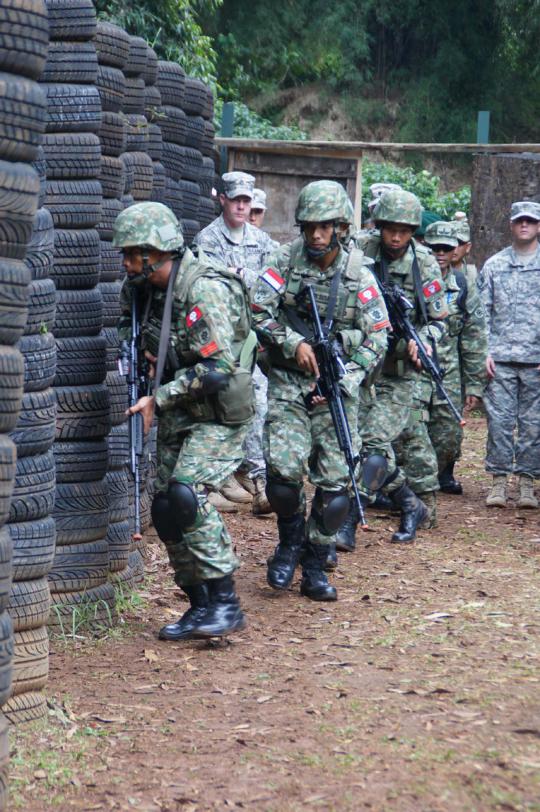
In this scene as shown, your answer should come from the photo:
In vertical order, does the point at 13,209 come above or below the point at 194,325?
above

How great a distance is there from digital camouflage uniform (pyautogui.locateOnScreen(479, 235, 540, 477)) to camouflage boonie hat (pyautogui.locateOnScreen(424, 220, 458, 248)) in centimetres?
52

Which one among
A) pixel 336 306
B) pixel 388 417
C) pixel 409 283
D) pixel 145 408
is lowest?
pixel 388 417

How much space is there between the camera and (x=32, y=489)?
582cm

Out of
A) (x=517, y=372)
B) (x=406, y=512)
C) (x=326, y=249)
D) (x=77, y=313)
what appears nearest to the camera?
(x=77, y=313)

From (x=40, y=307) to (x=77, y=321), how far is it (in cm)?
102

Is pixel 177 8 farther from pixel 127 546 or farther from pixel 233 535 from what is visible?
pixel 127 546

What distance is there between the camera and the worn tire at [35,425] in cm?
577

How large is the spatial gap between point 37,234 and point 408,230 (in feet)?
12.6

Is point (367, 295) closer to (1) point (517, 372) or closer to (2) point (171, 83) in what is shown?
(2) point (171, 83)

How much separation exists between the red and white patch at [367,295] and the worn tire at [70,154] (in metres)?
1.77

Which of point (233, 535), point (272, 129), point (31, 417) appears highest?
point (272, 129)

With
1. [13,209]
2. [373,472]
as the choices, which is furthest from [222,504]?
[13,209]

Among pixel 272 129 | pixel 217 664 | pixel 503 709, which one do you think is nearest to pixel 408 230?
pixel 217 664

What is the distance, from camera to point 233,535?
31.8 feet
